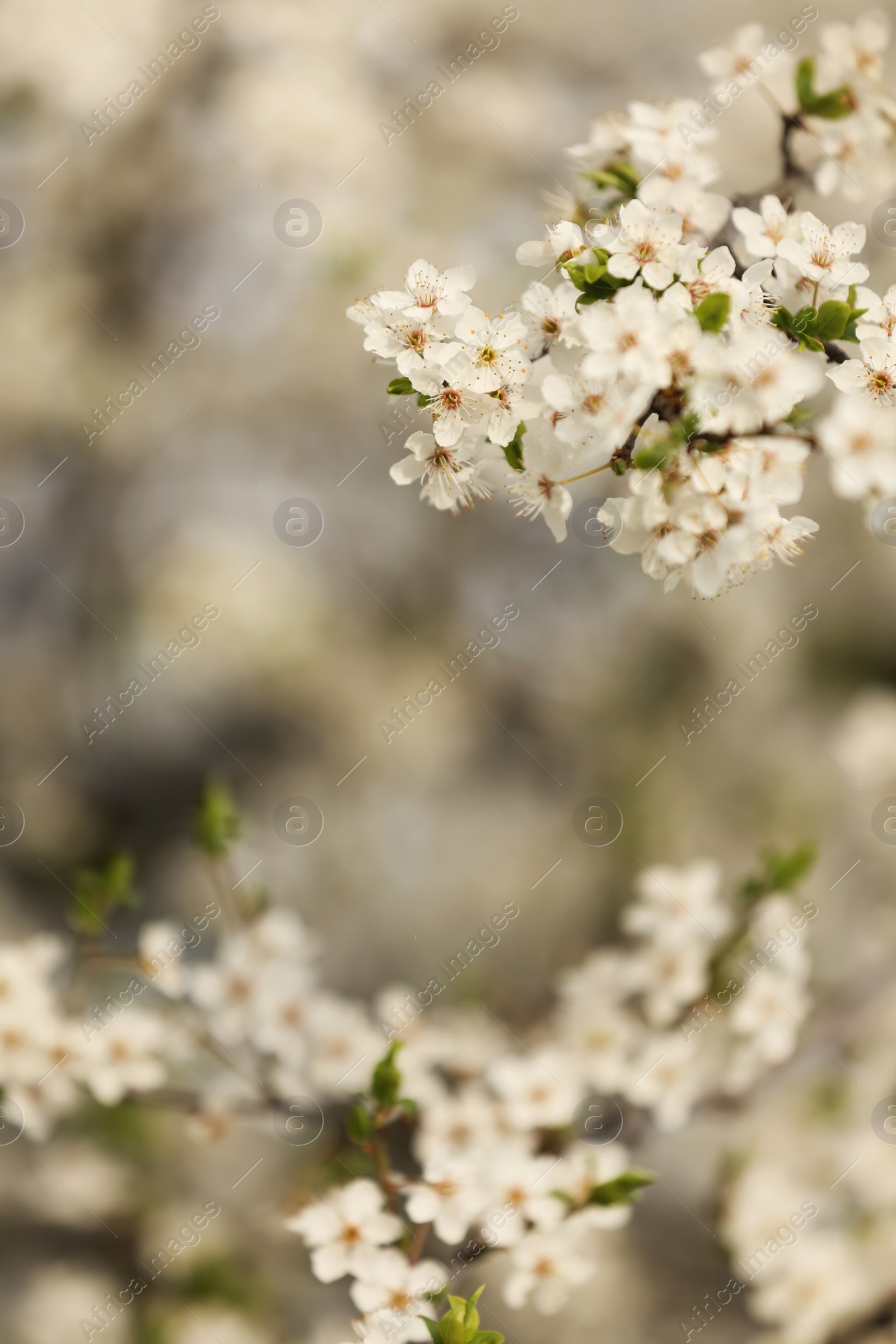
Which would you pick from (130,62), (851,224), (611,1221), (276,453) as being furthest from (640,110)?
(130,62)

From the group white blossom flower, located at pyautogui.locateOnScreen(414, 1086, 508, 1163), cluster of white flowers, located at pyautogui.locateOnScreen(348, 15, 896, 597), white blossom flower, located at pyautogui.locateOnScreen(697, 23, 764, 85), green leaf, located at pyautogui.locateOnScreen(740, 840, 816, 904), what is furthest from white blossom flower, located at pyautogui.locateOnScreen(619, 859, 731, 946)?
white blossom flower, located at pyautogui.locateOnScreen(697, 23, 764, 85)

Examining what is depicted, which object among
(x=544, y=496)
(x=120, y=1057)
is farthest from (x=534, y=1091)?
(x=544, y=496)

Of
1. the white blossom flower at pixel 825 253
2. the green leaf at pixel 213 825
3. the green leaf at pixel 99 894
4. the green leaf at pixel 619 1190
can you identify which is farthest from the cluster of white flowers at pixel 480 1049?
the white blossom flower at pixel 825 253

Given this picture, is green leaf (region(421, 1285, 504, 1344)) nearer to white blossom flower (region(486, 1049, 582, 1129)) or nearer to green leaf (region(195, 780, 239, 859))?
white blossom flower (region(486, 1049, 582, 1129))

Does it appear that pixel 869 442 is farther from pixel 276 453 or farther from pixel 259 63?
pixel 259 63

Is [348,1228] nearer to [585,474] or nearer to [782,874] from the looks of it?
[782,874]
